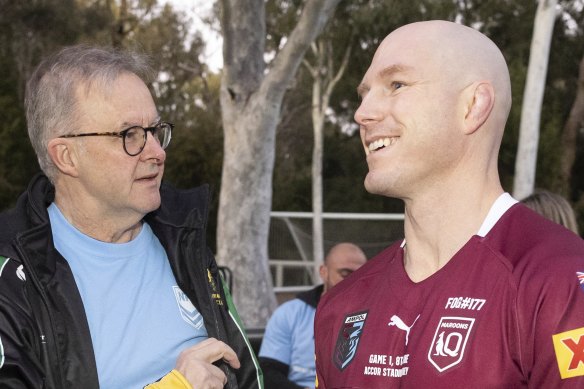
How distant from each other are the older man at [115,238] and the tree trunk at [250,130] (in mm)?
8250

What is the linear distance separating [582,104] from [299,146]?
1075 cm

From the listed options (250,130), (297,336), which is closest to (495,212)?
(297,336)

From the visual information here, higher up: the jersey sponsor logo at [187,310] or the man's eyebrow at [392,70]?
→ the man's eyebrow at [392,70]

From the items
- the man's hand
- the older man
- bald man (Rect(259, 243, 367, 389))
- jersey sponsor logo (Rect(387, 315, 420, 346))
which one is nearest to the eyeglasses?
the older man

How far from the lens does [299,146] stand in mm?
33281

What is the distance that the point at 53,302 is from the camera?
2.51m

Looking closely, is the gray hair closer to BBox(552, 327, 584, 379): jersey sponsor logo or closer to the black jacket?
the black jacket

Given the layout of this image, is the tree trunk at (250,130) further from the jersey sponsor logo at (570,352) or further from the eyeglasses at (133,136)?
the jersey sponsor logo at (570,352)

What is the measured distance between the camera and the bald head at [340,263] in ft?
19.7

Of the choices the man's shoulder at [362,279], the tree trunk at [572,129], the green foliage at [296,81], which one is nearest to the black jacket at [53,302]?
the man's shoulder at [362,279]

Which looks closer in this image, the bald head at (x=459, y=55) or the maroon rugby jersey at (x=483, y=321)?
the maroon rugby jersey at (x=483, y=321)

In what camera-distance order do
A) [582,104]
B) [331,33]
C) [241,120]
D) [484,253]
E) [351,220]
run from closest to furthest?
[484,253] → [241,120] → [351,220] → [582,104] → [331,33]

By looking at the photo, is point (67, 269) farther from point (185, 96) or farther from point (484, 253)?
point (185, 96)

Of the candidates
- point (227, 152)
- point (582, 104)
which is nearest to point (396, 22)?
point (582, 104)
